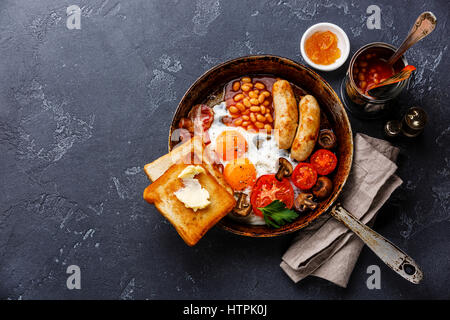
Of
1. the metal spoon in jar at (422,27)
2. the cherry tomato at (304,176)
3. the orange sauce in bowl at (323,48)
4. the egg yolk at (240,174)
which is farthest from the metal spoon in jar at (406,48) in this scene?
the egg yolk at (240,174)

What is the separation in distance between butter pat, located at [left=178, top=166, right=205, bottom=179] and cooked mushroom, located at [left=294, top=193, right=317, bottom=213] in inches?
29.5

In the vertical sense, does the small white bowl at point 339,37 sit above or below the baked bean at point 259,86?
above

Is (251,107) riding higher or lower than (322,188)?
higher

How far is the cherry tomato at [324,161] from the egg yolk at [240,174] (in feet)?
1.53

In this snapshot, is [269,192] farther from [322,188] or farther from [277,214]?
[322,188]

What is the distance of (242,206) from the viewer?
2729 mm

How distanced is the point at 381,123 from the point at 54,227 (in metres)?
2.81

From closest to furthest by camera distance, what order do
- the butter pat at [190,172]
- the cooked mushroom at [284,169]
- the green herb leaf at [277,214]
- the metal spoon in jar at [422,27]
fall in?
the metal spoon in jar at [422,27]
the butter pat at [190,172]
the green herb leaf at [277,214]
the cooked mushroom at [284,169]

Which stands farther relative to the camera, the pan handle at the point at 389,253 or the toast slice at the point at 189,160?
the toast slice at the point at 189,160

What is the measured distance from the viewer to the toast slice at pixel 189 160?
8.70 ft

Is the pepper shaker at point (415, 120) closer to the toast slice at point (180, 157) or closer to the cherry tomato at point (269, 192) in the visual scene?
the cherry tomato at point (269, 192)

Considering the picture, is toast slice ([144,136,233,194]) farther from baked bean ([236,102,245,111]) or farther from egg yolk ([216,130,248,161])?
baked bean ([236,102,245,111])

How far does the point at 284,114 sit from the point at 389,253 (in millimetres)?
1206

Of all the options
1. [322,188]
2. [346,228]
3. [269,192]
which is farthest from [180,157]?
[346,228]
